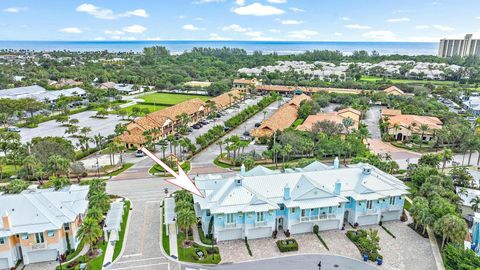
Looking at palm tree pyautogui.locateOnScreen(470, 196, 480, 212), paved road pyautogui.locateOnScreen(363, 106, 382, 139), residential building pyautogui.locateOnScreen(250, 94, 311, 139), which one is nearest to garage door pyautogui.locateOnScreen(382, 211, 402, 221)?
palm tree pyautogui.locateOnScreen(470, 196, 480, 212)

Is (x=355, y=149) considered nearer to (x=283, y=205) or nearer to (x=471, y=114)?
(x=283, y=205)

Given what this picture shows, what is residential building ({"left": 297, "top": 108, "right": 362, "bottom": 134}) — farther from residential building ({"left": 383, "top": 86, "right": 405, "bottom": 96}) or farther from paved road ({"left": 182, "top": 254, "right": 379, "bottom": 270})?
paved road ({"left": 182, "top": 254, "right": 379, "bottom": 270})

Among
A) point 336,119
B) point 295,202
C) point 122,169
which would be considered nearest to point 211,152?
point 122,169

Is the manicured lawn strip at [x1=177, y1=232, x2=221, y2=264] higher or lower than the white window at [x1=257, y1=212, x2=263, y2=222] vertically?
lower

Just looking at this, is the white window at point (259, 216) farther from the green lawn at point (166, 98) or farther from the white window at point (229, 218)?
the green lawn at point (166, 98)

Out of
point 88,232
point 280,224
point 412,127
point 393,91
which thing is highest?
point 393,91

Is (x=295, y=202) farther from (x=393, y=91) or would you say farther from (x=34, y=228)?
(x=393, y=91)

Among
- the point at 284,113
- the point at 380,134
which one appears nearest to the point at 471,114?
the point at 380,134
